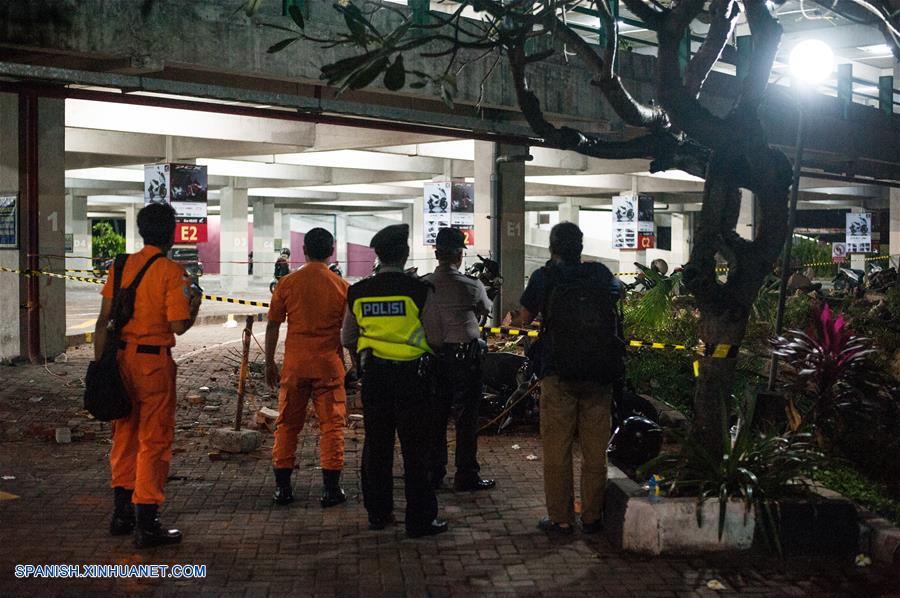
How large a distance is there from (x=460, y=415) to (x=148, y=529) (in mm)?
2595

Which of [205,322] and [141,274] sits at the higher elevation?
[141,274]

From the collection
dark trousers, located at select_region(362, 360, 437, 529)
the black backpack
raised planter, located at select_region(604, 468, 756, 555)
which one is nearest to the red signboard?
dark trousers, located at select_region(362, 360, 437, 529)

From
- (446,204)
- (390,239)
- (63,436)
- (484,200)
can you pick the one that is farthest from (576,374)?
(446,204)

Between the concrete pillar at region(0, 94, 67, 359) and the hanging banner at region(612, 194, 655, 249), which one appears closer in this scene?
the concrete pillar at region(0, 94, 67, 359)

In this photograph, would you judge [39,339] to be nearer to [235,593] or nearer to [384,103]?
[384,103]

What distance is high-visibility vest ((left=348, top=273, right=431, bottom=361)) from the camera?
636 cm

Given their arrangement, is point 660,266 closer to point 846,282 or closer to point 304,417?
point 846,282

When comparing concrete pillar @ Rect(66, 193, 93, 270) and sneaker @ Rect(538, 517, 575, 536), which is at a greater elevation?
concrete pillar @ Rect(66, 193, 93, 270)

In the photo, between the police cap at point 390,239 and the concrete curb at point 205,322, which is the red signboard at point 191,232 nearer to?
the concrete curb at point 205,322

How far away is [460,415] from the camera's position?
25.9ft

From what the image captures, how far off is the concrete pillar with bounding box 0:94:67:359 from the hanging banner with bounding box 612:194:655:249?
793 inches

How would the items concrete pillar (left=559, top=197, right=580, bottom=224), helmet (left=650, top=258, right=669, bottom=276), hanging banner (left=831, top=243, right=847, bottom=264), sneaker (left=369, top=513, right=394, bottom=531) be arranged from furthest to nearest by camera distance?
concrete pillar (left=559, top=197, right=580, bottom=224) → hanging banner (left=831, top=243, right=847, bottom=264) → helmet (left=650, top=258, right=669, bottom=276) → sneaker (left=369, top=513, right=394, bottom=531)

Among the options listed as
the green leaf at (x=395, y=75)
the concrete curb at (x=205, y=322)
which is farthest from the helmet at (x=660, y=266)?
the green leaf at (x=395, y=75)

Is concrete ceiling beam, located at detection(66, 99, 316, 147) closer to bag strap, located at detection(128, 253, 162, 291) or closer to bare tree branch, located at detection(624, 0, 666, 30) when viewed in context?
bare tree branch, located at detection(624, 0, 666, 30)
